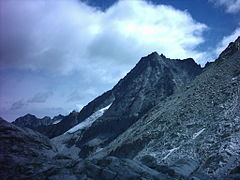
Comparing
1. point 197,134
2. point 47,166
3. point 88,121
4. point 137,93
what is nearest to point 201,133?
point 197,134

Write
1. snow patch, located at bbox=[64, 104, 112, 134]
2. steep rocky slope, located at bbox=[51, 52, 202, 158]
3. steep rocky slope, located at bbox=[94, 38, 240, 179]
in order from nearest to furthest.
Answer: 1. steep rocky slope, located at bbox=[94, 38, 240, 179]
2. steep rocky slope, located at bbox=[51, 52, 202, 158]
3. snow patch, located at bbox=[64, 104, 112, 134]

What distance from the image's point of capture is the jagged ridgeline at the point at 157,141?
23.7m

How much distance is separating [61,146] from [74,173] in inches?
4880

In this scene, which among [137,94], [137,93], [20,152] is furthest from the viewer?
[137,93]

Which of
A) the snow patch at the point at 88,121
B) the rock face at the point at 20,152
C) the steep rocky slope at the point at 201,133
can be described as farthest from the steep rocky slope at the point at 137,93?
the rock face at the point at 20,152

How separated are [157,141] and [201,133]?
40.7ft

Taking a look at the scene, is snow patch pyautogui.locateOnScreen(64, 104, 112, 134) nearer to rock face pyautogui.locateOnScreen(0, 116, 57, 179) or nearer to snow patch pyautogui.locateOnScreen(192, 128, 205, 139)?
snow patch pyautogui.locateOnScreen(192, 128, 205, 139)

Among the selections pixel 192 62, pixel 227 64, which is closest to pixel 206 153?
pixel 227 64

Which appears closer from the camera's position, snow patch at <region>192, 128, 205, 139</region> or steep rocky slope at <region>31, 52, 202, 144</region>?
snow patch at <region>192, 128, 205, 139</region>

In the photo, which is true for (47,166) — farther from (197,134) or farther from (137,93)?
(137,93)

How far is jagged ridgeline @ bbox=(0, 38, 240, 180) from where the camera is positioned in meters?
23.7

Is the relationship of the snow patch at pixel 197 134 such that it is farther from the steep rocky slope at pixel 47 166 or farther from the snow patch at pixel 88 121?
the snow patch at pixel 88 121

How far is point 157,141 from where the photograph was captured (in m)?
58.3

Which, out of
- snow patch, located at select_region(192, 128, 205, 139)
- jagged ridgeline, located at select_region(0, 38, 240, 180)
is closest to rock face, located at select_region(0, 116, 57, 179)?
jagged ridgeline, located at select_region(0, 38, 240, 180)
